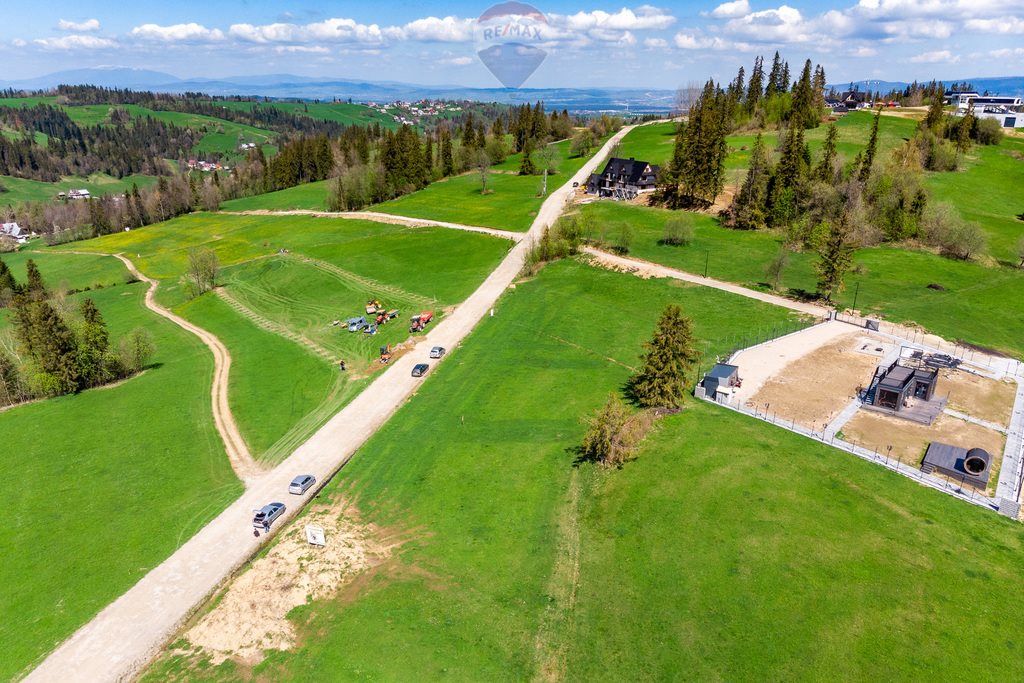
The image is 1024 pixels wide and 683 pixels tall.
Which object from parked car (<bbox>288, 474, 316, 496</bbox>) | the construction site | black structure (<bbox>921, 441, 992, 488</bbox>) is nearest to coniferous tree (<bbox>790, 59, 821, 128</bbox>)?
the construction site

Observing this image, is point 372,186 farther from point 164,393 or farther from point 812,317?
point 812,317

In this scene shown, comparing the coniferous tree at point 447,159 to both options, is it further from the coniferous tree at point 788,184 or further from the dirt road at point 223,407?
the coniferous tree at point 788,184

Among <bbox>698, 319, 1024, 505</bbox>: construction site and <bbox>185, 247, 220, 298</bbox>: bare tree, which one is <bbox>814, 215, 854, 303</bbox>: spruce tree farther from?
<bbox>185, 247, 220, 298</bbox>: bare tree

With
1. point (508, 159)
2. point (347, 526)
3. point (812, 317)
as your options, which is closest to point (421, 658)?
point (347, 526)

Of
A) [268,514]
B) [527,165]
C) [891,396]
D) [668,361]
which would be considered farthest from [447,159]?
[268,514]

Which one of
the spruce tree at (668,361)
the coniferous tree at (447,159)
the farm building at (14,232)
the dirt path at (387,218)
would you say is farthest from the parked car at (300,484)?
the farm building at (14,232)

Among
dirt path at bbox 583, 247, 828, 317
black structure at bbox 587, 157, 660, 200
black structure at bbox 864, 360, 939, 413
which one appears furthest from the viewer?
black structure at bbox 587, 157, 660, 200
